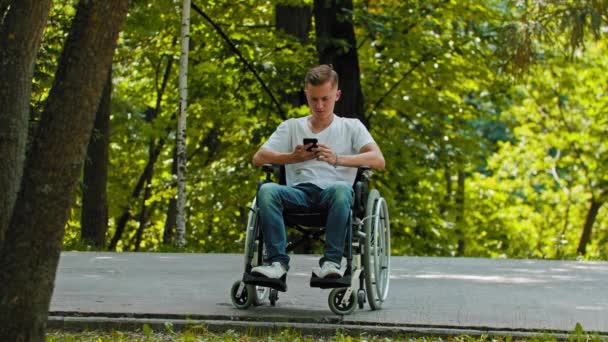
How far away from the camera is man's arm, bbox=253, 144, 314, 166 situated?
→ 667 cm

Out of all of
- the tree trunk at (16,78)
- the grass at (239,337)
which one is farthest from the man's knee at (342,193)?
the tree trunk at (16,78)

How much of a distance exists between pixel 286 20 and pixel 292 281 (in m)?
10.3

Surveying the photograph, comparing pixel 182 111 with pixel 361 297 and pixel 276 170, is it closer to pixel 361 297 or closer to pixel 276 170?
pixel 276 170

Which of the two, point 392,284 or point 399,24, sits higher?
point 399,24

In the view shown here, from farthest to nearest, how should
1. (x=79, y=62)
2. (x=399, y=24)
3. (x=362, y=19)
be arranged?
(x=399, y=24) → (x=362, y=19) → (x=79, y=62)

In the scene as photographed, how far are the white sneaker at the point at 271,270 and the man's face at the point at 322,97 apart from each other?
947 mm

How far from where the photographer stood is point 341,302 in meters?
6.48

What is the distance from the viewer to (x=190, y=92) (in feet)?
58.0

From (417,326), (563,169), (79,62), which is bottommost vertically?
(563,169)

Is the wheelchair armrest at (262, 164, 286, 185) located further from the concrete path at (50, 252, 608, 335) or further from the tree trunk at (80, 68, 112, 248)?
the tree trunk at (80, 68, 112, 248)

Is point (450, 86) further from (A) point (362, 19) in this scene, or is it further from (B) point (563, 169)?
(B) point (563, 169)

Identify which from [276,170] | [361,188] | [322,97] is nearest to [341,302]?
[361,188]

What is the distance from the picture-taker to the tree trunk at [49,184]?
14.6 ft

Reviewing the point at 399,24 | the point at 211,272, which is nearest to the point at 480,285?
the point at 211,272
